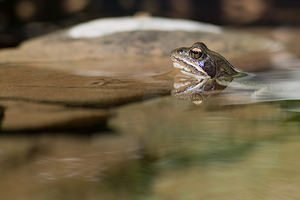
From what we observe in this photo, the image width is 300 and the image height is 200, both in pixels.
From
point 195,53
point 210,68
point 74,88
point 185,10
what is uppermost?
point 185,10

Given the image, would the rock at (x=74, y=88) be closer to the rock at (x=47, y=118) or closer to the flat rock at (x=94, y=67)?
the flat rock at (x=94, y=67)

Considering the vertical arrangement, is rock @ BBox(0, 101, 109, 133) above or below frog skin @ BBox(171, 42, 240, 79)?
below

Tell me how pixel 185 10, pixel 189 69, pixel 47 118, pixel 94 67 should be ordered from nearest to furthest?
1. pixel 47 118
2. pixel 189 69
3. pixel 94 67
4. pixel 185 10

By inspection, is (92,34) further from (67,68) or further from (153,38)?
(67,68)

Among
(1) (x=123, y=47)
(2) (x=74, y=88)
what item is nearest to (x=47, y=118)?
(2) (x=74, y=88)

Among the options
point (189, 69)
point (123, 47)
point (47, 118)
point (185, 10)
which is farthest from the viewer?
point (185, 10)

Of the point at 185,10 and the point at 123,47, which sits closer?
the point at 123,47

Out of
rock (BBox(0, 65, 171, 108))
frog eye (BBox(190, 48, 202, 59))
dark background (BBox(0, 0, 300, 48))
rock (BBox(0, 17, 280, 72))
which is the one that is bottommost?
rock (BBox(0, 65, 171, 108))

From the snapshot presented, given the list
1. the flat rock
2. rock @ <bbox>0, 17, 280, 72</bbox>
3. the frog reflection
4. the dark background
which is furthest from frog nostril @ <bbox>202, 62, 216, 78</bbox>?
the dark background

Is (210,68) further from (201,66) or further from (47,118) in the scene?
(47,118)

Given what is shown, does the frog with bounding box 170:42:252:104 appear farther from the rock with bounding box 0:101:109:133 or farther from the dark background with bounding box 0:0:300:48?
the dark background with bounding box 0:0:300:48
